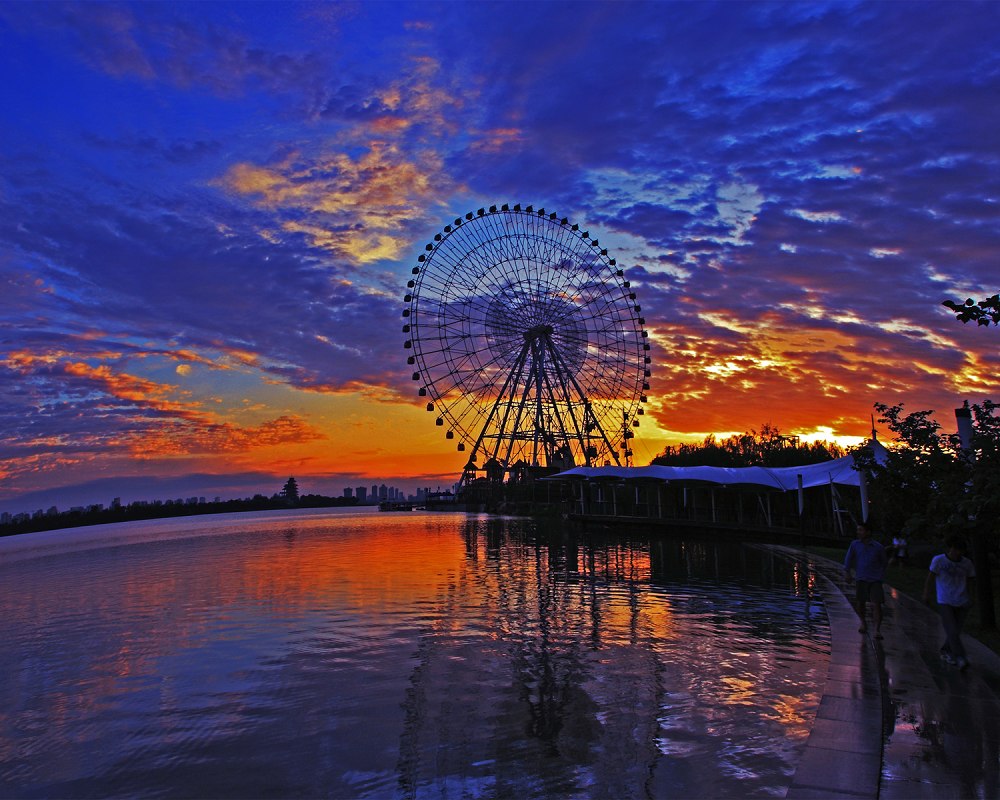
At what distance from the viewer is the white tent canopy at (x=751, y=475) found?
4112 cm

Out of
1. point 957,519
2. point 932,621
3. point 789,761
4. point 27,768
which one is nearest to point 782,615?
point 932,621

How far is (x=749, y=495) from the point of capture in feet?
181

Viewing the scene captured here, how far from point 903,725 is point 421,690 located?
6.34 meters

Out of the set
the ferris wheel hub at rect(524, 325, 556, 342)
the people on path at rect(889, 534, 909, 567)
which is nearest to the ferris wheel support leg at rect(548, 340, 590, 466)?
the ferris wheel hub at rect(524, 325, 556, 342)

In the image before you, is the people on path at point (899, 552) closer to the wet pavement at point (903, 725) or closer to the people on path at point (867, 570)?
the people on path at point (867, 570)

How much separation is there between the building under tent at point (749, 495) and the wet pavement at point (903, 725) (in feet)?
89.1

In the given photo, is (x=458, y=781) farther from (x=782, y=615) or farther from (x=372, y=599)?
(x=372, y=599)

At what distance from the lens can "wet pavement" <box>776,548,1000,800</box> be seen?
6.07 m

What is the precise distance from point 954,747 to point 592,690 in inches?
187

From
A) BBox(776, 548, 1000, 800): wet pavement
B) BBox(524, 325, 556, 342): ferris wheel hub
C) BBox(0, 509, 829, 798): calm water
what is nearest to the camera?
BBox(776, 548, 1000, 800): wet pavement

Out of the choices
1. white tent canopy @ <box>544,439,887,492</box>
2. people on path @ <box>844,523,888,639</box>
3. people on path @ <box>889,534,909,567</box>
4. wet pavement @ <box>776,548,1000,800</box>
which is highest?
white tent canopy @ <box>544,439,887,492</box>

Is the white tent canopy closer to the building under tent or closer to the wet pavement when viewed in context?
the building under tent

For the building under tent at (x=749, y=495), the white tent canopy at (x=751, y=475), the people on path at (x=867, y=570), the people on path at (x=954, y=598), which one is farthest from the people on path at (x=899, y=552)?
the people on path at (x=954, y=598)

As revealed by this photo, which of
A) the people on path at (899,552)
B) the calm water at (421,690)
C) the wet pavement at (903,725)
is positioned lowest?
the calm water at (421,690)
